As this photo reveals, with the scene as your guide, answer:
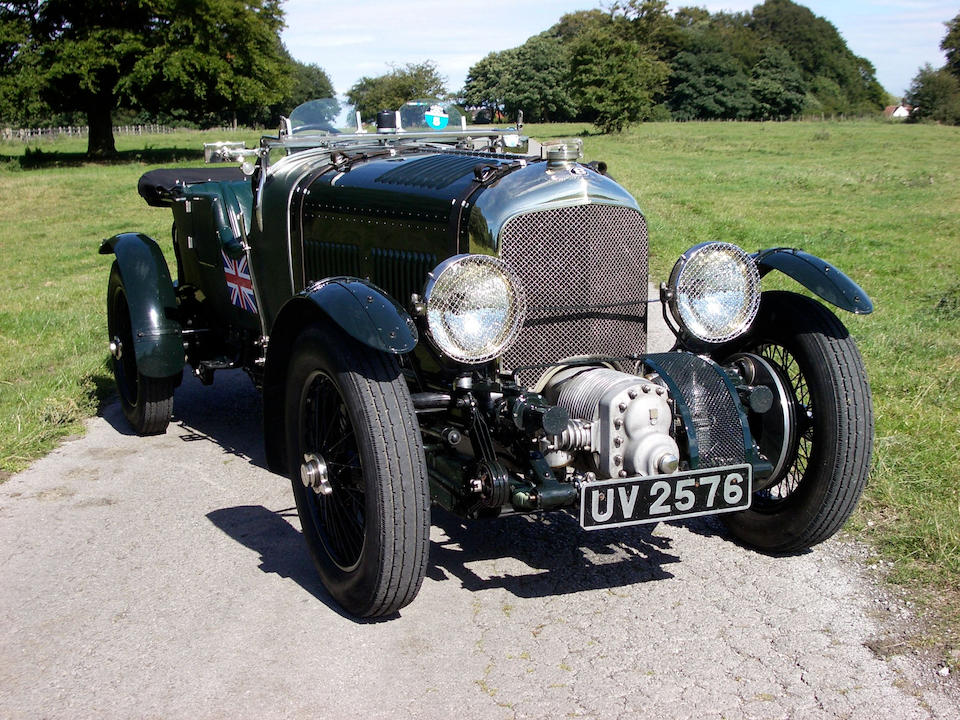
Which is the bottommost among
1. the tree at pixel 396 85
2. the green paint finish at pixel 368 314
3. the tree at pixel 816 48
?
the green paint finish at pixel 368 314

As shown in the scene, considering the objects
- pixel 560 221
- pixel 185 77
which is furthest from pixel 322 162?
pixel 185 77

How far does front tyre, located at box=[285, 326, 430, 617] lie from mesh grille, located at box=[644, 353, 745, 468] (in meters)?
1.02

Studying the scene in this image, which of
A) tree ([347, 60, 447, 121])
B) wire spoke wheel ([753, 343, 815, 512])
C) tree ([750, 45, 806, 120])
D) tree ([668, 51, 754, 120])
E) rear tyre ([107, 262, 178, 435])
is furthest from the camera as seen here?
tree ([668, 51, 754, 120])

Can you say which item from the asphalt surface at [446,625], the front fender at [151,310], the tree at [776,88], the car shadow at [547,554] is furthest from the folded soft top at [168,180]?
the tree at [776,88]

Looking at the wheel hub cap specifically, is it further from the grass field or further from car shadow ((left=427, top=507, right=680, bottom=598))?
the grass field

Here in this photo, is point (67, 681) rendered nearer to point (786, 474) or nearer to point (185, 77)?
point (786, 474)

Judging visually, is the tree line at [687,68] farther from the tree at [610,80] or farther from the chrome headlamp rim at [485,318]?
the chrome headlamp rim at [485,318]

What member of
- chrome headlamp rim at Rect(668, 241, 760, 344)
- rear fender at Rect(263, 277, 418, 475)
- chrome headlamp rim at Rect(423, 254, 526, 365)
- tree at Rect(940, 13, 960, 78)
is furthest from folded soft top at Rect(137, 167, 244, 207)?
tree at Rect(940, 13, 960, 78)

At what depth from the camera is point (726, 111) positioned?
5975 cm

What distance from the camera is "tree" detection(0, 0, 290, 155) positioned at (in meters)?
27.9

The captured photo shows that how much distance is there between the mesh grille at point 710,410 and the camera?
331 cm

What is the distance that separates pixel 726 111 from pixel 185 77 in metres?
41.3

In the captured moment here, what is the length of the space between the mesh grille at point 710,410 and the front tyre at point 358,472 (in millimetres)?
1022

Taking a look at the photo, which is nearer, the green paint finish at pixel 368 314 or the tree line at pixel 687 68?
the green paint finish at pixel 368 314
